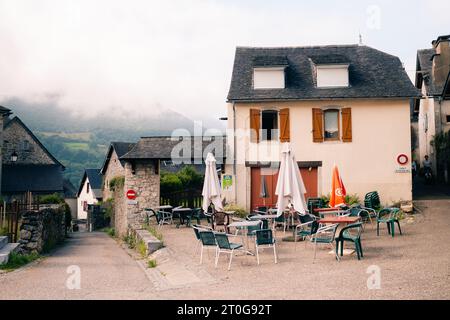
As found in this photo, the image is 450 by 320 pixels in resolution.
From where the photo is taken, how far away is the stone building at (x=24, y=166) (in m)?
37.9

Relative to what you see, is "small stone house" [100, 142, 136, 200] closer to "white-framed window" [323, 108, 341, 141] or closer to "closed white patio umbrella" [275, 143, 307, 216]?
"white-framed window" [323, 108, 341, 141]

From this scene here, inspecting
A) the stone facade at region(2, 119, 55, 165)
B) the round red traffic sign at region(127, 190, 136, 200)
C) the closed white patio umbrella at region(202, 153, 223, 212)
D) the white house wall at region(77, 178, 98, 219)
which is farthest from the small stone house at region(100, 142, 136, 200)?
the closed white patio umbrella at region(202, 153, 223, 212)

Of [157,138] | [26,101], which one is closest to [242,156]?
[157,138]

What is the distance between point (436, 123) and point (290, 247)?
1737 cm

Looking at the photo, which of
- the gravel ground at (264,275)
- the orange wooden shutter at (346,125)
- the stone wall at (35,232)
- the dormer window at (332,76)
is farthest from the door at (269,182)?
the stone wall at (35,232)

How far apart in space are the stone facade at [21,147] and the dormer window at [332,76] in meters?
26.9

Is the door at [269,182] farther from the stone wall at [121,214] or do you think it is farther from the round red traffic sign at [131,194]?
the stone wall at [121,214]

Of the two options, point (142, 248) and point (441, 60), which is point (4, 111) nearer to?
point (142, 248)

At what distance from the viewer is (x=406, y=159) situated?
19922mm

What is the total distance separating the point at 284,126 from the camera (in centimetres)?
2031

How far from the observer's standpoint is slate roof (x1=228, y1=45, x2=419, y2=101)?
20.2m

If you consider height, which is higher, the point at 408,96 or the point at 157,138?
the point at 408,96
